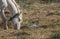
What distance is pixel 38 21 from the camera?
10109 millimetres

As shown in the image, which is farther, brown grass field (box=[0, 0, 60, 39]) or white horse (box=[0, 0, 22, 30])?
white horse (box=[0, 0, 22, 30])

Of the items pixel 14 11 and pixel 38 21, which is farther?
pixel 38 21

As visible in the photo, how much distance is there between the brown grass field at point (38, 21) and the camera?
27.1 ft

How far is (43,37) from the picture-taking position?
8.05 meters

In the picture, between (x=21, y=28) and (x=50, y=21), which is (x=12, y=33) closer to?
(x=21, y=28)

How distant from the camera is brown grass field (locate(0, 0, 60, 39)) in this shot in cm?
827

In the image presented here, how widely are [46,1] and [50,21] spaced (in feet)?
10.6

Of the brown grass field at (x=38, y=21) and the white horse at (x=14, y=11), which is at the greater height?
the white horse at (x=14, y=11)

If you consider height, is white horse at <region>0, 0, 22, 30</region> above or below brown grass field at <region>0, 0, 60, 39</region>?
above

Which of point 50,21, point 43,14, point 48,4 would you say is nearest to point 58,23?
point 50,21

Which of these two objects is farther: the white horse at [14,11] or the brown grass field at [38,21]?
the white horse at [14,11]

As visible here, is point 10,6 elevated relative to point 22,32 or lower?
elevated

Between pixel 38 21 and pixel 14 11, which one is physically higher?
pixel 14 11

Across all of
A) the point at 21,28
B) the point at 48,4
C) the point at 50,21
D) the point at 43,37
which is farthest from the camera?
the point at 48,4
